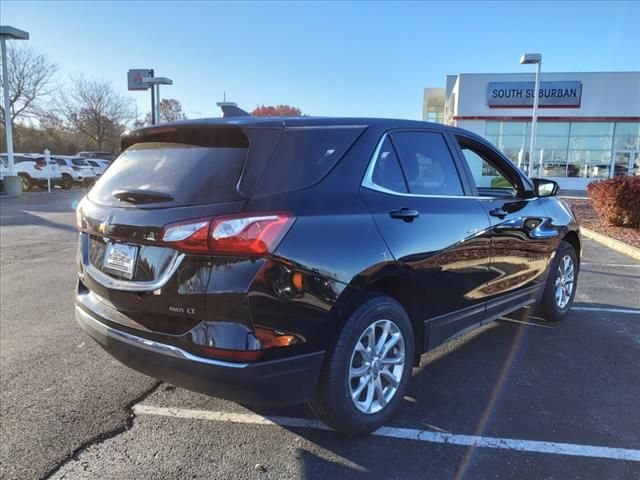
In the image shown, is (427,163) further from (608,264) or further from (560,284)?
(608,264)

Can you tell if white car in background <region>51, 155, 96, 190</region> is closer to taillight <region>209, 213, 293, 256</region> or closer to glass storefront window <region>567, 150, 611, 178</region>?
glass storefront window <region>567, 150, 611, 178</region>

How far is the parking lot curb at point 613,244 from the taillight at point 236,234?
8.25 metres

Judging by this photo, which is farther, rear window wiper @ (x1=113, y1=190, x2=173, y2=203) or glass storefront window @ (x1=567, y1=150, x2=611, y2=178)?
glass storefront window @ (x1=567, y1=150, x2=611, y2=178)

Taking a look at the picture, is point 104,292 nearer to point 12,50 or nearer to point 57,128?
point 12,50

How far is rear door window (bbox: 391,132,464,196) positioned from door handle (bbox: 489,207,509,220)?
36cm

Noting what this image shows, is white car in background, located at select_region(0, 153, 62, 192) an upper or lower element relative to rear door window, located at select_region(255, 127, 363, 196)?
lower

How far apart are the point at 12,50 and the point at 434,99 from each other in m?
36.7

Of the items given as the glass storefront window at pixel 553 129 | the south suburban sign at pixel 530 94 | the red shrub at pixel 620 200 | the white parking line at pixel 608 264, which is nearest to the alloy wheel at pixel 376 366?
the white parking line at pixel 608 264

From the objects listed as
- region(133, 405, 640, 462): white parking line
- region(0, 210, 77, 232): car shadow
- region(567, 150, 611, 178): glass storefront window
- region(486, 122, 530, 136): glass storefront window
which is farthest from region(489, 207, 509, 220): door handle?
region(567, 150, 611, 178): glass storefront window

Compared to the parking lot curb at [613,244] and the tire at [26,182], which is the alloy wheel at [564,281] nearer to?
the parking lot curb at [613,244]

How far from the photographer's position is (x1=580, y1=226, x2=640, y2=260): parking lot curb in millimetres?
8696

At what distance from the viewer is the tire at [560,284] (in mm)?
4891

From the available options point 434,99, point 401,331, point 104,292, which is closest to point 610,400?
point 401,331

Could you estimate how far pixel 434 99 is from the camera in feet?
133
